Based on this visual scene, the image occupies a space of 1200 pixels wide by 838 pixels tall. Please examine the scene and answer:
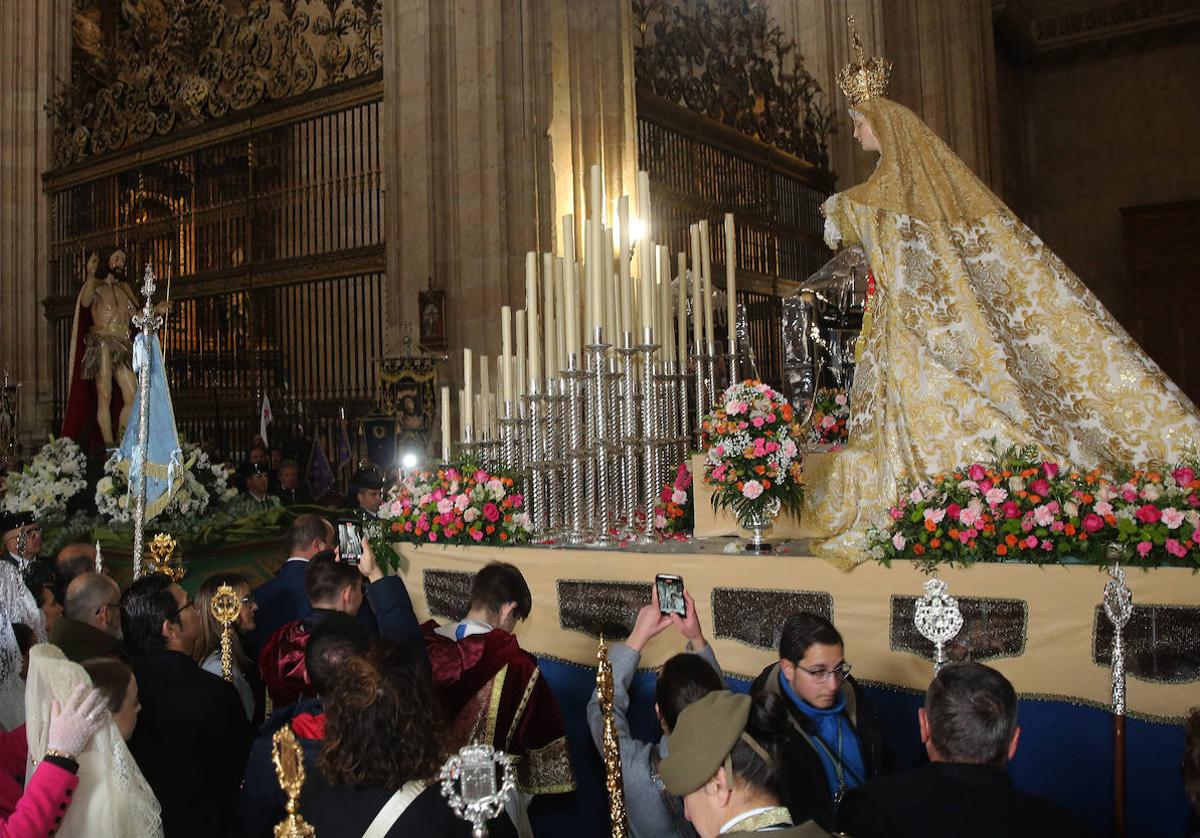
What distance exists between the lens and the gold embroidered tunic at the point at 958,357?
4867 millimetres

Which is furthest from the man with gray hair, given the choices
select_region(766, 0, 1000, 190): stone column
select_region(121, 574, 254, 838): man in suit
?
select_region(766, 0, 1000, 190): stone column

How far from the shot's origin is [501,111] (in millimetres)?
Answer: 9789

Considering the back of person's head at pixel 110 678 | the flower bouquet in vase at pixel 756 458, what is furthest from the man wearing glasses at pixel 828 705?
the flower bouquet in vase at pixel 756 458

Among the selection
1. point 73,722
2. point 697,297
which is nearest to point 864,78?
point 697,297

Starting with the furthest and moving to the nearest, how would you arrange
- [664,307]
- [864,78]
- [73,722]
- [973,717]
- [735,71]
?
[735,71] < [664,307] < [864,78] < [73,722] < [973,717]

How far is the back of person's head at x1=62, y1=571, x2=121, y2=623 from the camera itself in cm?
411

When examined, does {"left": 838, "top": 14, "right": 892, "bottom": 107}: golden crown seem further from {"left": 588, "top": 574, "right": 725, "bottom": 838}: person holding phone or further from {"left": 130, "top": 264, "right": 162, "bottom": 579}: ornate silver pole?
{"left": 130, "top": 264, "right": 162, "bottom": 579}: ornate silver pole

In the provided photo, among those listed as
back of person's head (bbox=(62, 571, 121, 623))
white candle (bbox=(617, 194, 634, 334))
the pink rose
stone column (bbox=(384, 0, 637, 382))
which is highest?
stone column (bbox=(384, 0, 637, 382))

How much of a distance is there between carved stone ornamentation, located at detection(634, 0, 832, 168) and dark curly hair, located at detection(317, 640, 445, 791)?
975cm

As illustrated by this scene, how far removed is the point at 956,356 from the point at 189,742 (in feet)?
11.8

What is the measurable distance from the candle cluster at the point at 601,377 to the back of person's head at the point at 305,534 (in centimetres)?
137

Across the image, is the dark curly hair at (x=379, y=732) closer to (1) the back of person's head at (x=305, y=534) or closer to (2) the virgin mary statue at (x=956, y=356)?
(2) the virgin mary statue at (x=956, y=356)

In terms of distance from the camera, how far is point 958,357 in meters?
5.10

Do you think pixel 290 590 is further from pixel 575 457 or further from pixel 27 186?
pixel 27 186
